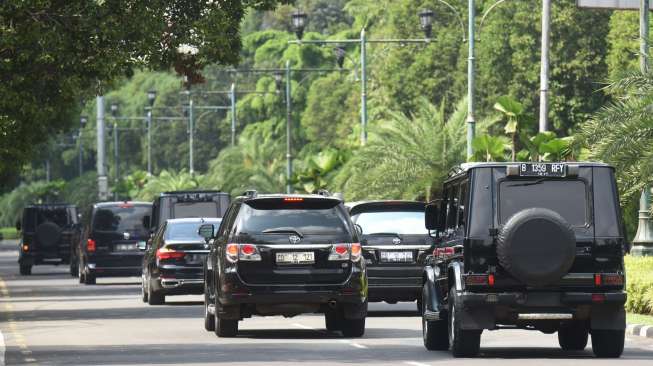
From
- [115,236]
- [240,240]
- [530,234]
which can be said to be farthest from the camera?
[115,236]

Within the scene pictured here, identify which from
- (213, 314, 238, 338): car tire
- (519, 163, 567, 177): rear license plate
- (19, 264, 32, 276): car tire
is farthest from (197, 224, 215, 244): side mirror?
(19, 264, 32, 276): car tire

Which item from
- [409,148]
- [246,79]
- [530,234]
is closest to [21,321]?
[530,234]

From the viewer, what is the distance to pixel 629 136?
29.2 meters

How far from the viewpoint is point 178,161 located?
15588cm

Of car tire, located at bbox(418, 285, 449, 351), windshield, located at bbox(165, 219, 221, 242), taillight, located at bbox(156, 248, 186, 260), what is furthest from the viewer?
windshield, located at bbox(165, 219, 221, 242)

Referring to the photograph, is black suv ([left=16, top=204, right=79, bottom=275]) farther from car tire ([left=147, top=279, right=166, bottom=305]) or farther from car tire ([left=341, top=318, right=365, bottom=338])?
car tire ([left=341, top=318, right=365, bottom=338])

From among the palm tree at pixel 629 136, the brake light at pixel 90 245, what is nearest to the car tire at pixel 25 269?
the brake light at pixel 90 245

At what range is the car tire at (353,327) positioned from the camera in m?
23.9

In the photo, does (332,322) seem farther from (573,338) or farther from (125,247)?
(125,247)

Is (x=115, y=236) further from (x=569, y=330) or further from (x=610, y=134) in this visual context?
(x=569, y=330)

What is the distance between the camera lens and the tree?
2889cm

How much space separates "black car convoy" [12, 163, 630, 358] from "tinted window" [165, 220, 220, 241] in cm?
73

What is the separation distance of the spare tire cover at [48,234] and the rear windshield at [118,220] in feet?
36.2

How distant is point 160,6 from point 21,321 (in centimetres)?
549
